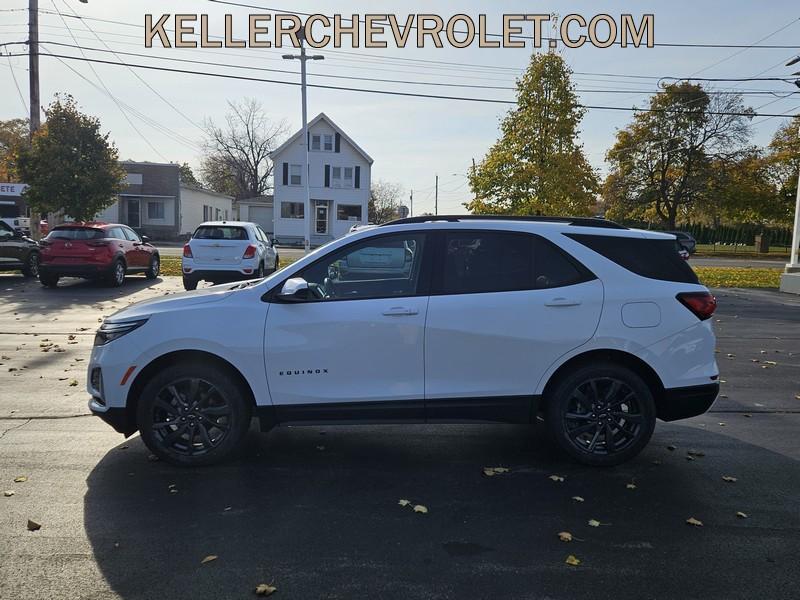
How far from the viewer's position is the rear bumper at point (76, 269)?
16.6 m

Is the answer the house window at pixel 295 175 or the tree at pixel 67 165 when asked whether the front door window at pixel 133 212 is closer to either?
the house window at pixel 295 175

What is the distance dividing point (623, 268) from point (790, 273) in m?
18.6

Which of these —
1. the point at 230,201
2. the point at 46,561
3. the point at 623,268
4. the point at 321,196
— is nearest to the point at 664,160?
the point at 321,196

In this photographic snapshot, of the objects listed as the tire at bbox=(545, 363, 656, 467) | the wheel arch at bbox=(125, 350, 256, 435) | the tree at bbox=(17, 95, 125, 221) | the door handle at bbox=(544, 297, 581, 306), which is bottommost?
the tire at bbox=(545, 363, 656, 467)

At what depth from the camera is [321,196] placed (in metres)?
51.5

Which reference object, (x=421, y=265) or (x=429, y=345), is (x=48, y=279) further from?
(x=429, y=345)

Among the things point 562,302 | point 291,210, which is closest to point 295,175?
point 291,210

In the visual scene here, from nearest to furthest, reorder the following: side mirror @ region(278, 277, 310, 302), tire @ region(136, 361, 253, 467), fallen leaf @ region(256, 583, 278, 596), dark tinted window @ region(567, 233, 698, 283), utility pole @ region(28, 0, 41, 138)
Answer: fallen leaf @ region(256, 583, 278, 596) < side mirror @ region(278, 277, 310, 302) < tire @ region(136, 361, 253, 467) < dark tinted window @ region(567, 233, 698, 283) < utility pole @ region(28, 0, 41, 138)

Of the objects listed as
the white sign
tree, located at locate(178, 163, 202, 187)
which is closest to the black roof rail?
the white sign

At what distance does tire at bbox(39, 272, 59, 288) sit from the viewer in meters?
16.8

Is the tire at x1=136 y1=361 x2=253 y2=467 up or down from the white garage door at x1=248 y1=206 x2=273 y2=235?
down

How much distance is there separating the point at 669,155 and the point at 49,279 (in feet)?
152

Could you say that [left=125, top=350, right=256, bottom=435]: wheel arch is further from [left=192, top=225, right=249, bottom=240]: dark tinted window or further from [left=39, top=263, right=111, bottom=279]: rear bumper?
[left=39, top=263, right=111, bottom=279]: rear bumper

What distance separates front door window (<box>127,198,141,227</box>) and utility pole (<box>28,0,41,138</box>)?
26652 millimetres
